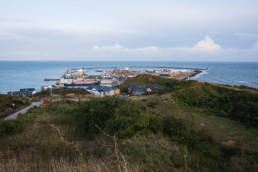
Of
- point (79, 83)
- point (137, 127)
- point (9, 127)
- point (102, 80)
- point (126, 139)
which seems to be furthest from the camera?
point (102, 80)

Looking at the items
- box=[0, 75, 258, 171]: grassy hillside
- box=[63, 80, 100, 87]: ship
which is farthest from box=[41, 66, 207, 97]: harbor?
box=[0, 75, 258, 171]: grassy hillside

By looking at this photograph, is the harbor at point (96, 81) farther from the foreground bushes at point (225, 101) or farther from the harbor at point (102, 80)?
the foreground bushes at point (225, 101)

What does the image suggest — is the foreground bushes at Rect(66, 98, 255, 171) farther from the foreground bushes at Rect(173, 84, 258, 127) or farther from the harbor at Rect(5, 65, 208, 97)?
the harbor at Rect(5, 65, 208, 97)

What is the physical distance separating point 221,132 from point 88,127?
7.66m

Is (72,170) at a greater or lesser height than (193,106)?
greater

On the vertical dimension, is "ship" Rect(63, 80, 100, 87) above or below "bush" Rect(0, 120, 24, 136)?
below

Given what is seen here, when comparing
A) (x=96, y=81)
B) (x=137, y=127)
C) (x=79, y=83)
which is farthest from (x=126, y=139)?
(x=79, y=83)

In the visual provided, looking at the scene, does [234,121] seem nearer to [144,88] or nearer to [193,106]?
[193,106]

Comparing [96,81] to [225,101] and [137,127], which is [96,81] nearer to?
[225,101]

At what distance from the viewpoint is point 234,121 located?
1123 centimetres

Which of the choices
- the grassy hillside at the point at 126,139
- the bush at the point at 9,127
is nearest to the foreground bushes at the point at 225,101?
the grassy hillside at the point at 126,139

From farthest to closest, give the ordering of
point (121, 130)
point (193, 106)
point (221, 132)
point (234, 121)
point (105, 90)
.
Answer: point (105, 90) → point (193, 106) → point (234, 121) → point (221, 132) → point (121, 130)

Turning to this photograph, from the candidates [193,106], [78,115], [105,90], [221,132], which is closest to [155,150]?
[78,115]

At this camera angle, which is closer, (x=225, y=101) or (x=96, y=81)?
(x=225, y=101)
